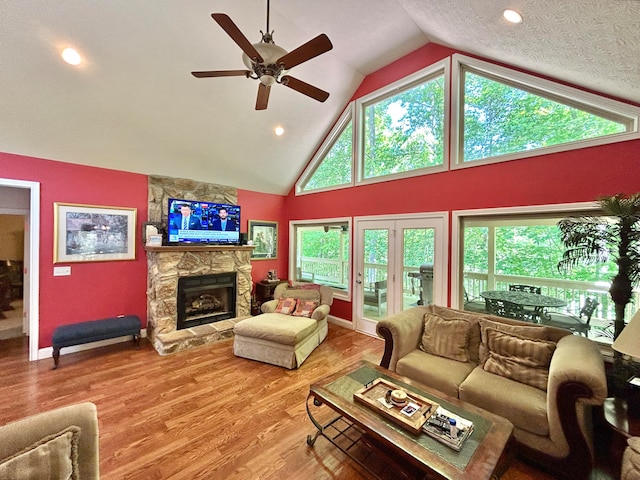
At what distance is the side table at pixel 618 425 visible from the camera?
1.65 m

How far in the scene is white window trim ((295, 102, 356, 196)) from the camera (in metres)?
4.88

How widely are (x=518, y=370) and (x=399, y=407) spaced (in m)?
1.22

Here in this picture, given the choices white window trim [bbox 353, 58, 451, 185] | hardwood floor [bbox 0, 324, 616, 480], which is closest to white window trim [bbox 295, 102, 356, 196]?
white window trim [bbox 353, 58, 451, 185]

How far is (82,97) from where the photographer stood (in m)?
3.12

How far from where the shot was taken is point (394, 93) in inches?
172

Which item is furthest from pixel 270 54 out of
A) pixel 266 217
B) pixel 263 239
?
pixel 263 239

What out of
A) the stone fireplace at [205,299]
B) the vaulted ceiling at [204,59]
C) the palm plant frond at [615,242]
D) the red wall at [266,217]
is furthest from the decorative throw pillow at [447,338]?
the red wall at [266,217]

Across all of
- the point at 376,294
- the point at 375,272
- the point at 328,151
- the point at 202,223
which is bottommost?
the point at 376,294

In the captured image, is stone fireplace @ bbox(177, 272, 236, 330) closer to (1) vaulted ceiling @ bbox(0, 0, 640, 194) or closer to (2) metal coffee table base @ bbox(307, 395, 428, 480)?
(1) vaulted ceiling @ bbox(0, 0, 640, 194)

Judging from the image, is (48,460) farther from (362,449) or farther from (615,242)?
(615,242)

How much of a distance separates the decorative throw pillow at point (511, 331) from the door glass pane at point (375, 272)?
6.09 ft

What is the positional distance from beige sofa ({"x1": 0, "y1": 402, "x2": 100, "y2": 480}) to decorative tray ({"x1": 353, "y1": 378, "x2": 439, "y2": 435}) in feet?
4.98

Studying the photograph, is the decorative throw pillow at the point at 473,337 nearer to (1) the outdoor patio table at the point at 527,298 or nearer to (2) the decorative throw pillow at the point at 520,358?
(2) the decorative throw pillow at the point at 520,358

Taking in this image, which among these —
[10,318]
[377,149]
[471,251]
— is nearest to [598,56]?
[471,251]
